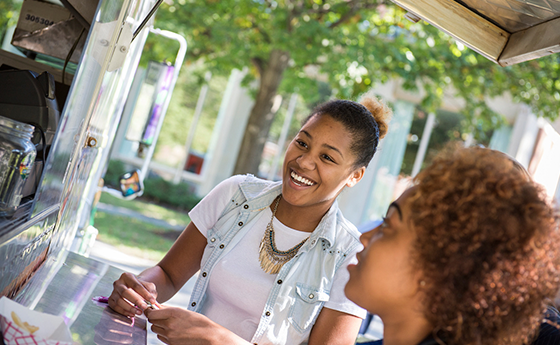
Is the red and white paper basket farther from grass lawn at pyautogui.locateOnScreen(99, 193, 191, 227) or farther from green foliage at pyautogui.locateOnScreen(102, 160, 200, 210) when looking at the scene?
green foliage at pyautogui.locateOnScreen(102, 160, 200, 210)

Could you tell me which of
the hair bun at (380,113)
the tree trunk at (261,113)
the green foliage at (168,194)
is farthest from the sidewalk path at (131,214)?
the hair bun at (380,113)

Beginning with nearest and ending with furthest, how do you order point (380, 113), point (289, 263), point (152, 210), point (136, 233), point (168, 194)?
point (289, 263) < point (380, 113) < point (136, 233) < point (152, 210) < point (168, 194)

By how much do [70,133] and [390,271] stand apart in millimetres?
Answer: 1076

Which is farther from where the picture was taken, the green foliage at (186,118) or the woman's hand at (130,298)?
the green foliage at (186,118)

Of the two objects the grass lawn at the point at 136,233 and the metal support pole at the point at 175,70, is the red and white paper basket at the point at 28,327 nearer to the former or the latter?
the metal support pole at the point at 175,70

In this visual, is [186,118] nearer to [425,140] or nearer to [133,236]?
[133,236]

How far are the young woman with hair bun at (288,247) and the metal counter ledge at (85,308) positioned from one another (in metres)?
0.14

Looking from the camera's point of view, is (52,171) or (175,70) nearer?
(52,171)

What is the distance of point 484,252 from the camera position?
1.08 m

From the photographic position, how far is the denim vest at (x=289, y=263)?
1.91m

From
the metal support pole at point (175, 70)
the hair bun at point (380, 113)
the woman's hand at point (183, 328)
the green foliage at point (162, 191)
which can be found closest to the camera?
the woman's hand at point (183, 328)

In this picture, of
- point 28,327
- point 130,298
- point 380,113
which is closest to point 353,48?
point 380,113

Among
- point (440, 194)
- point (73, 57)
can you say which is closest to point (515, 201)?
point (440, 194)

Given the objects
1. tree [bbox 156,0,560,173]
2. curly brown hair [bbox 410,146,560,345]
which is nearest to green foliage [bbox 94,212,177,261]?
tree [bbox 156,0,560,173]
